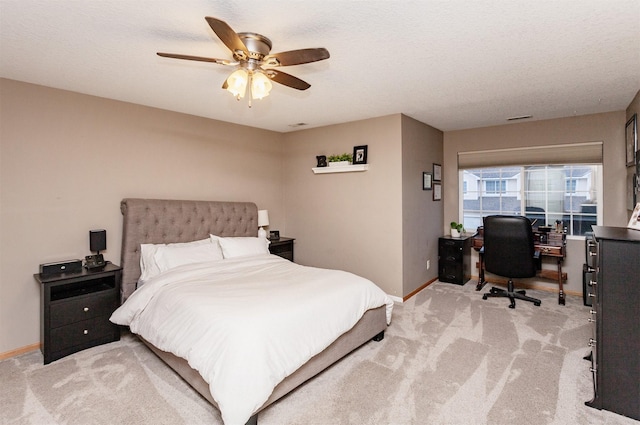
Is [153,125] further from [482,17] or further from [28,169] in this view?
[482,17]

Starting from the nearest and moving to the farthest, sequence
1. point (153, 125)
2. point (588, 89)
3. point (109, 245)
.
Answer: point (588, 89) → point (109, 245) → point (153, 125)

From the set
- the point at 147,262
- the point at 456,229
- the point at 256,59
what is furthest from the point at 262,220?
the point at 456,229

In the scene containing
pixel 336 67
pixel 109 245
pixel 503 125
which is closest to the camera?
pixel 336 67

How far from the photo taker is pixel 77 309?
9.56 ft

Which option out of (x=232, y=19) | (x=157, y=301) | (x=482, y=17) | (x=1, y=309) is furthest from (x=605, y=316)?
(x=1, y=309)

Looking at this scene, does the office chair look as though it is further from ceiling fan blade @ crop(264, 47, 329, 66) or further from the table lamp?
ceiling fan blade @ crop(264, 47, 329, 66)

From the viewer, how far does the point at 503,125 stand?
489 cm

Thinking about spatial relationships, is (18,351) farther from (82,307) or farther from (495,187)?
(495,187)

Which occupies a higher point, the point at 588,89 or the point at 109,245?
the point at 588,89

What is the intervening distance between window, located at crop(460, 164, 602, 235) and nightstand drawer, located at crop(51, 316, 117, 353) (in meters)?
5.14

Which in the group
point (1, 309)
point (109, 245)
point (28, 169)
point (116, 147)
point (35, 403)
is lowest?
point (35, 403)

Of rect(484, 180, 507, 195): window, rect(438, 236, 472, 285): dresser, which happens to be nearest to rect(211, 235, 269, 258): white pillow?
rect(438, 236, 472, 285): dresser

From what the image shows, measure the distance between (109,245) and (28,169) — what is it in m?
0.99

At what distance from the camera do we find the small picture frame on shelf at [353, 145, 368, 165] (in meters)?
4.43
